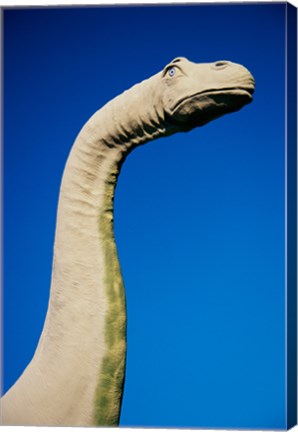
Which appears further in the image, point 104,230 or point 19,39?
point 19,39

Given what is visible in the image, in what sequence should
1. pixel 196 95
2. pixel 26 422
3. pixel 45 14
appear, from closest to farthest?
1. pixel 196 95
2. pixel 26 422
3. pixel 45 14

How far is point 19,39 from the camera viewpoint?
4727 millimetres

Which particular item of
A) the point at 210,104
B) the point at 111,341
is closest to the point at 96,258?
the point at 111,341

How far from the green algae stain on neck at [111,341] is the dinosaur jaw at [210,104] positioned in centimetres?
36

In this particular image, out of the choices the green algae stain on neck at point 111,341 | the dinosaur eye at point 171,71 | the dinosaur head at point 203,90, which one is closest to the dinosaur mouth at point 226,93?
the dinosaur head at point 203,90

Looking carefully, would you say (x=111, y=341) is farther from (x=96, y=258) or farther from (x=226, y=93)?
(x=226, y=93)

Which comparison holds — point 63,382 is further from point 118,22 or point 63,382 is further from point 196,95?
point 118,22

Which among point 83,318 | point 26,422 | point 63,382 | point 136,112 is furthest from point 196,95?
point 26,422

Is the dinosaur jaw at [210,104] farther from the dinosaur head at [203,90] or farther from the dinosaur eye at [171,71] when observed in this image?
the dinosaur eye at [171,71]

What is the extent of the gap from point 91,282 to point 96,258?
0.09 metres

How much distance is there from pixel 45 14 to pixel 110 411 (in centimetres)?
194

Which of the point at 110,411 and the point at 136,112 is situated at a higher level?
the point at 136,112

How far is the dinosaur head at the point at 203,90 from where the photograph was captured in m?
3.66

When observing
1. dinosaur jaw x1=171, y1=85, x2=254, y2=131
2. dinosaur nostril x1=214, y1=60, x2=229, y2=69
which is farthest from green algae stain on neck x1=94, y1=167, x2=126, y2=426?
dinosaur nostril x1=214, y1=60, x2=229, y2=69
